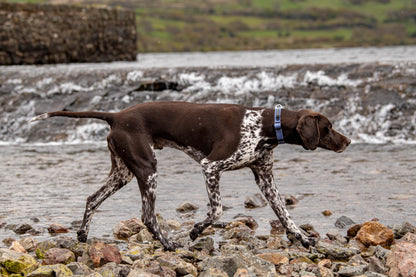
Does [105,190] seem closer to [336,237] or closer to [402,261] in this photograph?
[336,237]

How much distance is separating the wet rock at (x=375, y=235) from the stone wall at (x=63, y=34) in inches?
915

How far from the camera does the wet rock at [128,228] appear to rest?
7141 mm

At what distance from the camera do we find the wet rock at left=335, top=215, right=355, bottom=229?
745 centimetres

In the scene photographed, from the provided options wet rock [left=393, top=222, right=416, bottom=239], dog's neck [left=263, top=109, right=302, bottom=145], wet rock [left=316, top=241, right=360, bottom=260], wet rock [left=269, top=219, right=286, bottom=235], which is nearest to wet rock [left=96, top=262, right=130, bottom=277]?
wet rock [left=316, top=241, right=360, bottom=260]

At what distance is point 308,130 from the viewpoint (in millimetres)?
6555

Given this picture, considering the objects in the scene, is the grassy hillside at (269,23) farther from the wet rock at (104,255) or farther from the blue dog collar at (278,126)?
the wet rock at (104,255)

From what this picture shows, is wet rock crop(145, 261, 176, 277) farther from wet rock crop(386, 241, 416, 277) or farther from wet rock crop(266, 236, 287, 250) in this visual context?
wet rock crop(386, 241, 416, 277)

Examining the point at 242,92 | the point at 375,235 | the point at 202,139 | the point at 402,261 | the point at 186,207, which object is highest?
the point at 202,139

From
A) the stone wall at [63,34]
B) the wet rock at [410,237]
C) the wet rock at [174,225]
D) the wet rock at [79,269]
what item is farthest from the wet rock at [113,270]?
the stone wall at [63,34]

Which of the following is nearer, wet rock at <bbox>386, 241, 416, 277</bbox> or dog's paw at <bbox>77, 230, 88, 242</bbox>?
wet rock at <bbox>386, 241, 416, 277</bbox>

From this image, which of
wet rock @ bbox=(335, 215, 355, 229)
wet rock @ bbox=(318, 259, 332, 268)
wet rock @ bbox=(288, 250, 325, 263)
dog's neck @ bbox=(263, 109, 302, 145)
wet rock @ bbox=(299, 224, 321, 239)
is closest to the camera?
wet rock @ bbox=(318, 259, 332, 268)

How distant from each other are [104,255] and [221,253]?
1234 millimetres

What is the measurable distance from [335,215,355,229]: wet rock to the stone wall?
22533 mm

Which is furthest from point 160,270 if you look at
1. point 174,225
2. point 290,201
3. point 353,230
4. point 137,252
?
point 290,201
